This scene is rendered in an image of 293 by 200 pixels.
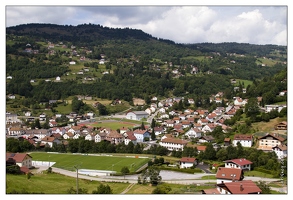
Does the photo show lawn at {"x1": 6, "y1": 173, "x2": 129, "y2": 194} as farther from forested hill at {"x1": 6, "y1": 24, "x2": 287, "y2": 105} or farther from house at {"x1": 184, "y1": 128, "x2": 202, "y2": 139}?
forested hill at {"x1": 6, "y1": 24, "x2": 287, "y2": 105}

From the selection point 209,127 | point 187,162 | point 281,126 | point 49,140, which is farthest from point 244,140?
point 49,140

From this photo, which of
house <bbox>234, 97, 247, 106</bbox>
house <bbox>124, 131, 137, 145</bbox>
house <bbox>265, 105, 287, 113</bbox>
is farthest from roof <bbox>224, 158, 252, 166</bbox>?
house <bbox>234, 97, 247, 106</bbox>

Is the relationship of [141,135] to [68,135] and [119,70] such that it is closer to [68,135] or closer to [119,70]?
[68,135]

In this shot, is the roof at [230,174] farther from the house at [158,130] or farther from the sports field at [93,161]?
the house at [158,130]

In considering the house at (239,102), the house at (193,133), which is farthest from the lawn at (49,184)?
the house at (239,102)

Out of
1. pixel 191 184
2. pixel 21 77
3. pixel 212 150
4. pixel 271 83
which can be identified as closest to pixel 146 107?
pixel 271 83

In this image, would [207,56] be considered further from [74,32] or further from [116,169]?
[116,169]
